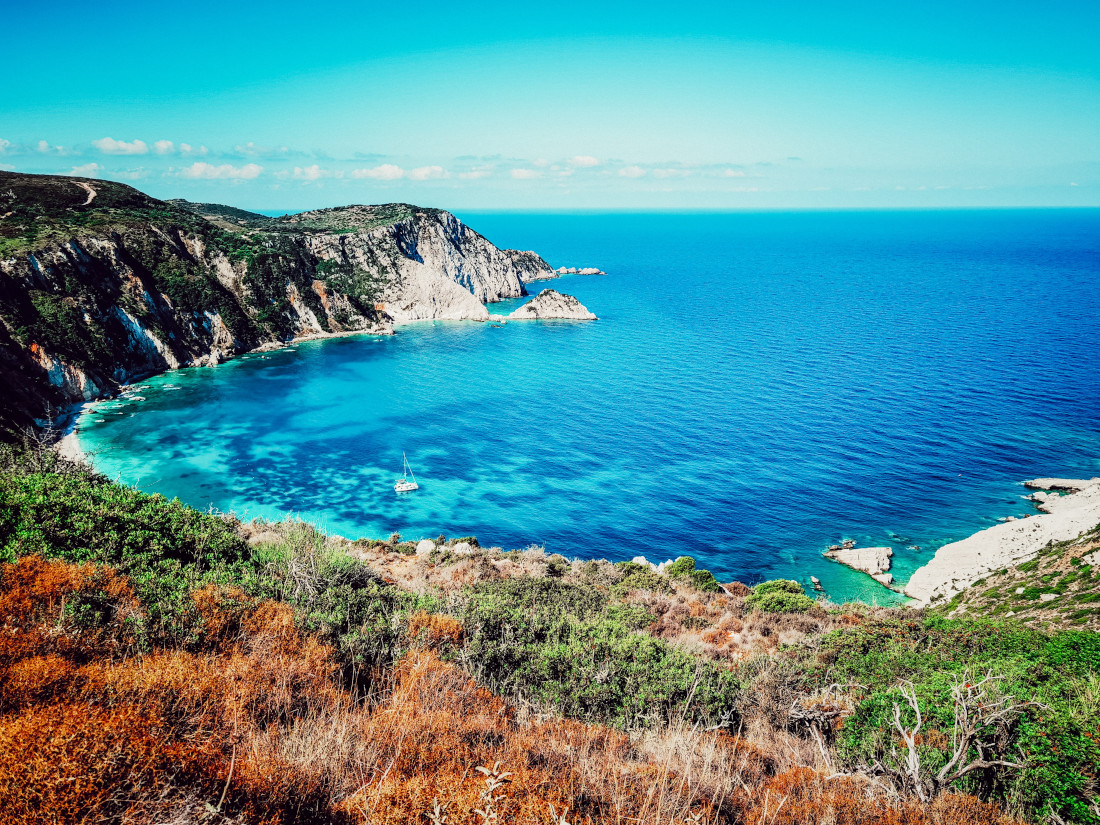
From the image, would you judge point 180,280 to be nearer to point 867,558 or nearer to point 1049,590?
point 867,558

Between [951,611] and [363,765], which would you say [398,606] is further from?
[951,611]

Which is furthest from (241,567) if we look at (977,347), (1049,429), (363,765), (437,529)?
(977,347)

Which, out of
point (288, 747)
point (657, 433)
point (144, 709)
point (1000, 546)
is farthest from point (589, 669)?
point (657, 433)

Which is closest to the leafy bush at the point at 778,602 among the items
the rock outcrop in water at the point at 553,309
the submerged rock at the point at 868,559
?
the submerged rock at the point at 868,559

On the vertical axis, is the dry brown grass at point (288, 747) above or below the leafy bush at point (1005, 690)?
above

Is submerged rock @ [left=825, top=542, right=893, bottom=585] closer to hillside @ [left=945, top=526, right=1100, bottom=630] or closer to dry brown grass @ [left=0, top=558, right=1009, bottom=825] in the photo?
hillside @ [left=945, top=526, right=1100, bottom=630]

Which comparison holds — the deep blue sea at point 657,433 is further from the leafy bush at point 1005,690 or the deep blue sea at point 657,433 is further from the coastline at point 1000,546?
the leafy bush at point 1005,690
